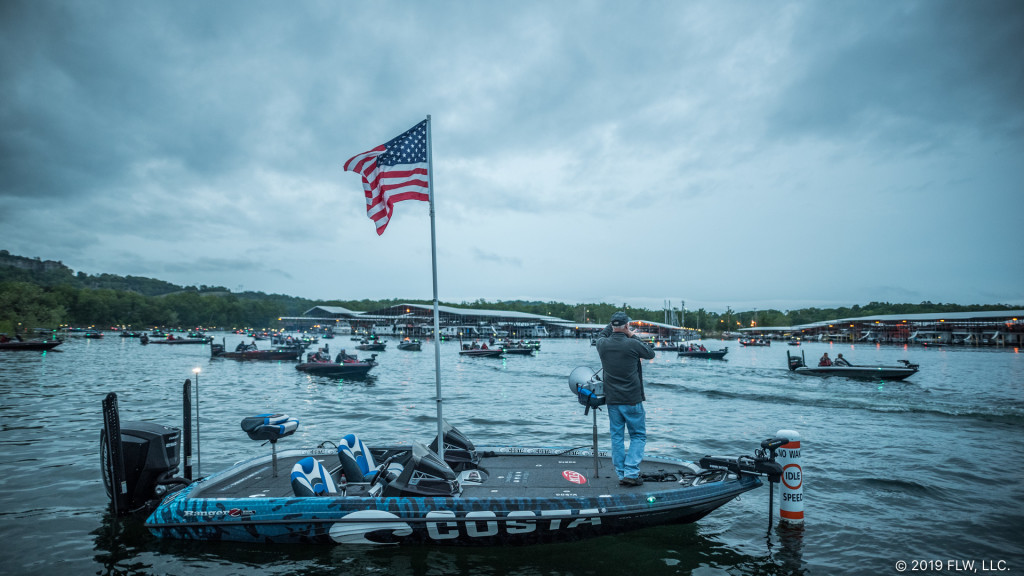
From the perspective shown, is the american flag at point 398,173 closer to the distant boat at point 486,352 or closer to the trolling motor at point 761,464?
the trolling motor at point 761,464

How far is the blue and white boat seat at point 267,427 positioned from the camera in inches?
283

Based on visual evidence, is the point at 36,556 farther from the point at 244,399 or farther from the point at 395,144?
the point at 244,399

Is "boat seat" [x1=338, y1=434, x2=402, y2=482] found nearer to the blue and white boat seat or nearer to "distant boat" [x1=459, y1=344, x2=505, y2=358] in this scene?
the blue and white boat seat

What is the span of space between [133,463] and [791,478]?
392 inches

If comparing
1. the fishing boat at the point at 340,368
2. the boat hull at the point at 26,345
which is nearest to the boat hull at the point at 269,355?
the fishing boat at the point at 340,368

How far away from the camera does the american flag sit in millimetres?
8125

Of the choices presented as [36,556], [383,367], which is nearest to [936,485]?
[36,556]

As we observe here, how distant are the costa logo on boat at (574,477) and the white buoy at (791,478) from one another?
2.90m

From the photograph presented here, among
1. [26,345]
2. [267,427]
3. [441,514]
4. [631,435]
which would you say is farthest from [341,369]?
[26,345]

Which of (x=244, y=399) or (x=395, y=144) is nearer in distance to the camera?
(x=395, y=144)

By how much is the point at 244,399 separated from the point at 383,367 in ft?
73.8

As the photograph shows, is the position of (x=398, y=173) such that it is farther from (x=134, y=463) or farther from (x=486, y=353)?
(x=486, y=353)

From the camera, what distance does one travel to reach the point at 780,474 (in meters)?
6.99

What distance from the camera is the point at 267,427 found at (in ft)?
23.7
